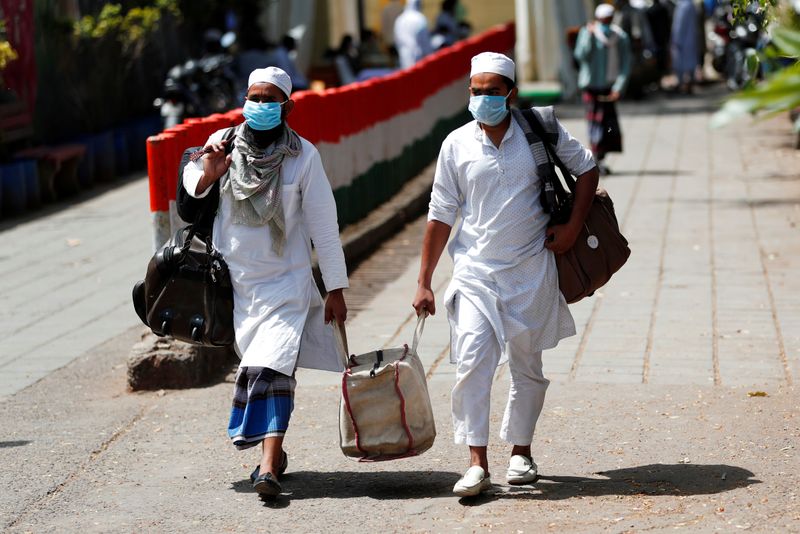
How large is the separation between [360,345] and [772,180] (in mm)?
7773

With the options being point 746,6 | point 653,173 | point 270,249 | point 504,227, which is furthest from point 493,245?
point 653,173

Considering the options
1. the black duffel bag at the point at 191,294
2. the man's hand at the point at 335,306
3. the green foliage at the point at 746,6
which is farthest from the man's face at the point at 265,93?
the green foliage at the point at 746,6

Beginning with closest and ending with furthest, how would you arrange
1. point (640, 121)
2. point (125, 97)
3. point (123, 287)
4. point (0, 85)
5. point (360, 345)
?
point (360, 345), point (123, 287), point (0, 85), point (125, 97), point (640, 121)

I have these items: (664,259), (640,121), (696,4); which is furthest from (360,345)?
(696,4)

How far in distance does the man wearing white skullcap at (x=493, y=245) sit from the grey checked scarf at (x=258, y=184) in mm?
600

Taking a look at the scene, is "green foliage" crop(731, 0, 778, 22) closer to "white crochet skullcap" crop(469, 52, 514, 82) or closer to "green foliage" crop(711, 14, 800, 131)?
"white crochet skullcap" crop(469, 52, 514, 82)

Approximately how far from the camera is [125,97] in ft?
60.4

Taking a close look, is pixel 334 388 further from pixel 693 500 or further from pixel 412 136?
pixel 412 136

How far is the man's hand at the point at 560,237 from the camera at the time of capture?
5609 millimetres

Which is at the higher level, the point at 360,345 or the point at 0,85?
the point at 0,85

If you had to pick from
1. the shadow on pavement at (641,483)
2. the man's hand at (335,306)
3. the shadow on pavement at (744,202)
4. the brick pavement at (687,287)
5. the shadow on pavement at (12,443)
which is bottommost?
the shadow on pavement at (744,202)

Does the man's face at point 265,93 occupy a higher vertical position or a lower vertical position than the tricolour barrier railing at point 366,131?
higher

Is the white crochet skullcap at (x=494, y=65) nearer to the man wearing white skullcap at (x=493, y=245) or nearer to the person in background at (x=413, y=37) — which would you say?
the man wearing white skullcap at (x=493, y=245)

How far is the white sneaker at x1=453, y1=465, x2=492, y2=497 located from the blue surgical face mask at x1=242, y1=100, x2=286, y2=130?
1550 mm
